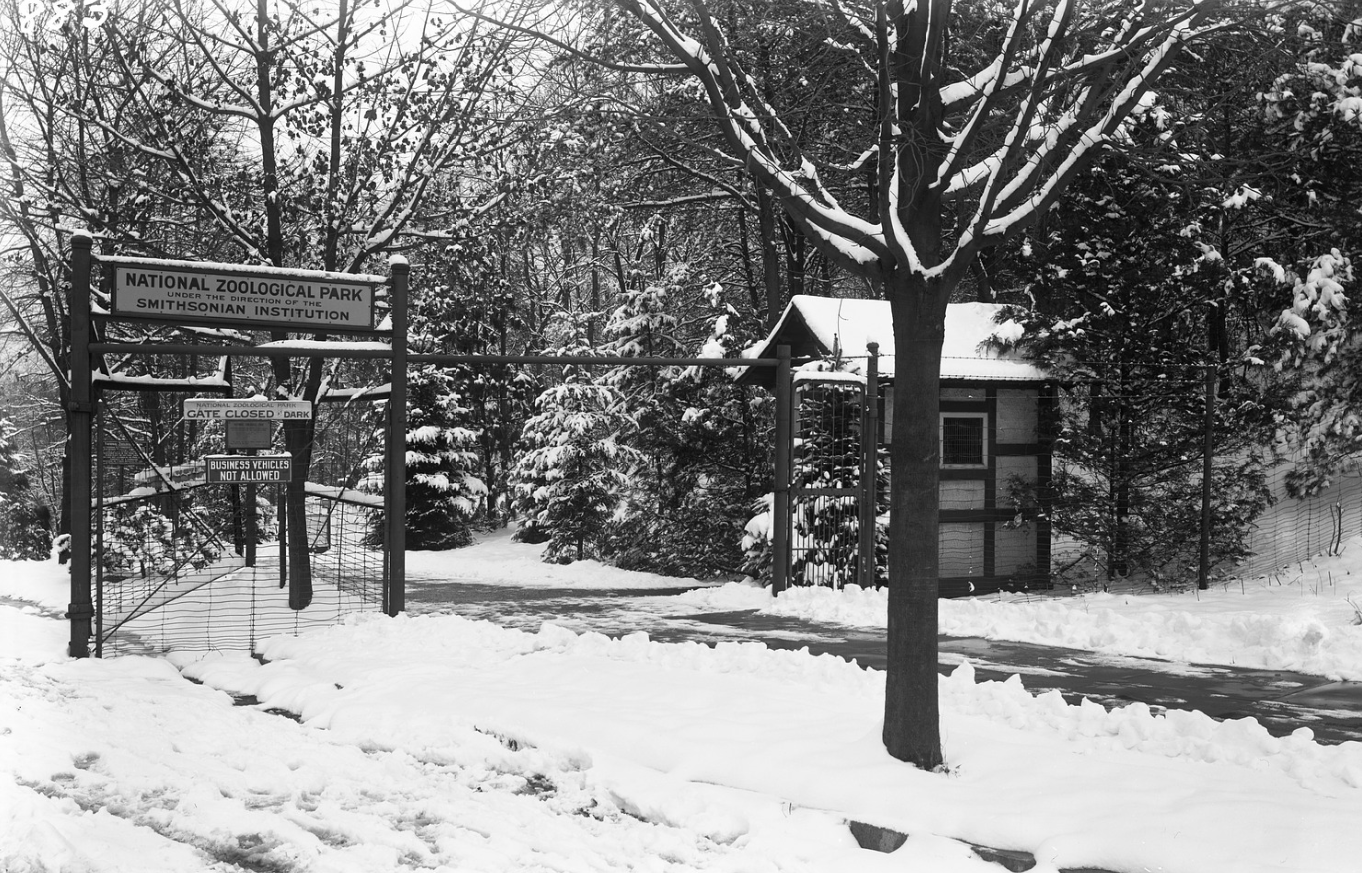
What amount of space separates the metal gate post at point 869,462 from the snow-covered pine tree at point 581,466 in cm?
1128

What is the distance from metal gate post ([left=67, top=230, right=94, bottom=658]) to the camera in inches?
375

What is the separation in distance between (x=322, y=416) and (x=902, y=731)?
31690mm

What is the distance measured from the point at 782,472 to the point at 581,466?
12392 millimetres

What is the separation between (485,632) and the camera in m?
10.0

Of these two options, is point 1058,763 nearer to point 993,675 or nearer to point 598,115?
point 993,675

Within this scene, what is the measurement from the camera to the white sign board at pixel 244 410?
33.7ft

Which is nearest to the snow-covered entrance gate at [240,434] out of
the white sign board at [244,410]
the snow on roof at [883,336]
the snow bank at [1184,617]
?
the white sign board at [244,410]

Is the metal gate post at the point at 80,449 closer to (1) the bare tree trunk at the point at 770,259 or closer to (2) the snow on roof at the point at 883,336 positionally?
(2) the snow on roof at the point at 883,336

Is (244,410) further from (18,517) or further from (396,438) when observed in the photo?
(18,517)

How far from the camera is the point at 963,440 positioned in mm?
17641

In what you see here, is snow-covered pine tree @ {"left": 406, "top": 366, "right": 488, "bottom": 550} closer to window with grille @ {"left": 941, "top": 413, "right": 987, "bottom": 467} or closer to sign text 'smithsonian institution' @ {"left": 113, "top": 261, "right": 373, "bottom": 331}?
window with grille @ {"left": 941, "top": 413, "right": 987, "bottom": 467}

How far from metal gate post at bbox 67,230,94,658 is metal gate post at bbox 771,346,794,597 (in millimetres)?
7164

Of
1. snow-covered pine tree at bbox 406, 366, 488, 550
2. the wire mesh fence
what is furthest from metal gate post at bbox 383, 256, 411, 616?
snow-covered pine tree at bbox 406, 366, 488, 550

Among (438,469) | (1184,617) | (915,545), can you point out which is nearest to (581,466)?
(438,469)
